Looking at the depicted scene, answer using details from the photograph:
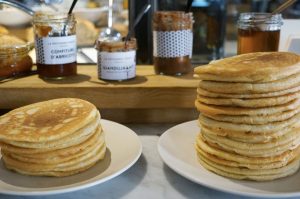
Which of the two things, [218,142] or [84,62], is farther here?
[84,62]

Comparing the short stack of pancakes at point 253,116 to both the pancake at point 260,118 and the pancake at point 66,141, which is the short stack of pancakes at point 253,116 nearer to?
the pancake at point 260,118

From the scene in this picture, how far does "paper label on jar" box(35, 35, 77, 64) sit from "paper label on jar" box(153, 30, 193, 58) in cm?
22

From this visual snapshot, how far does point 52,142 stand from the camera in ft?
2.11

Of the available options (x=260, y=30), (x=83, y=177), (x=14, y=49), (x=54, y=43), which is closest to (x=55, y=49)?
(x=54, y=43)

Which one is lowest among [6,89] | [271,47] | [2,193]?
[2,193]

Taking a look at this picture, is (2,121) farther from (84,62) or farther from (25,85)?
(84,62)

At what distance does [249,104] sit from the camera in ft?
2.03

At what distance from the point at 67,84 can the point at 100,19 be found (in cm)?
97

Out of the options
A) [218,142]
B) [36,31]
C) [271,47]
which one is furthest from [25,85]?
[271,47]

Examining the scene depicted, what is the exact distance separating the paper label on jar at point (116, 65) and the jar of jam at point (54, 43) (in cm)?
9

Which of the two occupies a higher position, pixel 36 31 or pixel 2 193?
pixel 36 31

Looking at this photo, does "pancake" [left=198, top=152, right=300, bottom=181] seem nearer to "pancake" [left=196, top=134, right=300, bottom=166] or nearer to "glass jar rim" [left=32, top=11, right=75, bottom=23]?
"pancake" [left=196, top=134, right=300, bottom=166]

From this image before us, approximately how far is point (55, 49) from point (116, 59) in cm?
16

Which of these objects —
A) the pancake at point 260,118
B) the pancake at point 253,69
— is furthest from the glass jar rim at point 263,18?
the pancake at point 260,118
